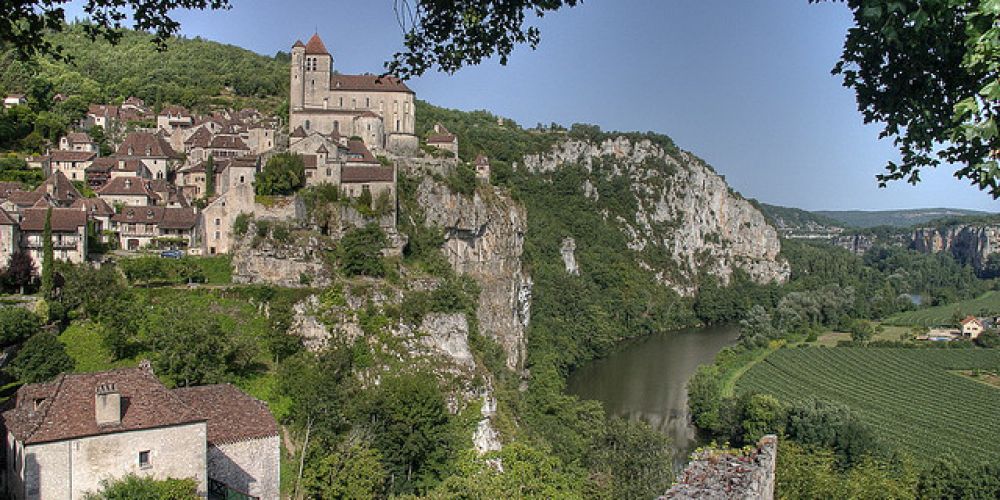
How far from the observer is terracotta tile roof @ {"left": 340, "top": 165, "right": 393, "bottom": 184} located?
43531 millimetres

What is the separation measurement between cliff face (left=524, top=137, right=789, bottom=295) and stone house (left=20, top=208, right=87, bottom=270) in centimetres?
9483

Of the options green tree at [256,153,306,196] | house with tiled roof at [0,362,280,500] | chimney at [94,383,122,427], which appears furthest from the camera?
green tree at [256,153,306,196]

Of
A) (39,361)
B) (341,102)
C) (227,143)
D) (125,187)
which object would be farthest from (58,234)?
(341,102)

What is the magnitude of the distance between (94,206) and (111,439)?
89.1 feet

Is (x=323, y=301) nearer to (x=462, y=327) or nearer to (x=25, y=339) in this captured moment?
(x=462, y=327)

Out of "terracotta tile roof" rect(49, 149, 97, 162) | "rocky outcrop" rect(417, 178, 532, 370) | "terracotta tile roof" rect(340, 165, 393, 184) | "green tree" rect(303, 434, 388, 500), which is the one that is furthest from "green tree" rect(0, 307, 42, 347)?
"rocky outcrop" rect(417, 178, 532, 370)

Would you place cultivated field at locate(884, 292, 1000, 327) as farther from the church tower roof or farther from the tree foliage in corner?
the tree foliage in corner

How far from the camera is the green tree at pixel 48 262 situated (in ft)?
111

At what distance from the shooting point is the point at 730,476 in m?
9.78

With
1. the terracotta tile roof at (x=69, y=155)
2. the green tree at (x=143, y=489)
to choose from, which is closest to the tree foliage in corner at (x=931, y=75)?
the green tree at (x=143, y=489)

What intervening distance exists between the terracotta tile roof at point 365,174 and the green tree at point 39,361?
18465mm

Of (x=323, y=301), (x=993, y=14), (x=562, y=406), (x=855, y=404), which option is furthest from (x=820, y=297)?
(x=993, y=14)

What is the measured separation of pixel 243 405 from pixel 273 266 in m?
16.7

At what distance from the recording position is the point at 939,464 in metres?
35.3
